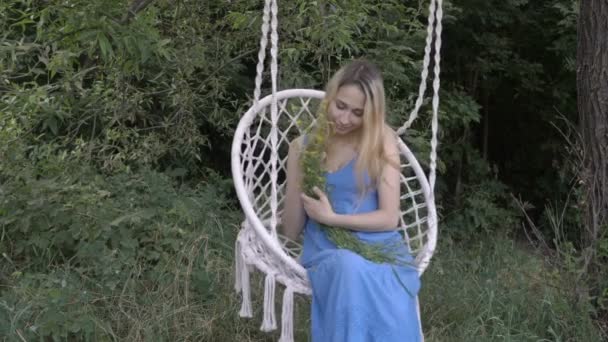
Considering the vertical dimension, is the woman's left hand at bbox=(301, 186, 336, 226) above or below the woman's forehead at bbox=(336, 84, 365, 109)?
below

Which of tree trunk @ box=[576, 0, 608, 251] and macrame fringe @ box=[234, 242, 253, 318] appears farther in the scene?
tree trunk @ box=[576, 0, 608, 251]

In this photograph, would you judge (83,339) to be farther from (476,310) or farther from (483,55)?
(483,55)

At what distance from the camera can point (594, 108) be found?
268cm

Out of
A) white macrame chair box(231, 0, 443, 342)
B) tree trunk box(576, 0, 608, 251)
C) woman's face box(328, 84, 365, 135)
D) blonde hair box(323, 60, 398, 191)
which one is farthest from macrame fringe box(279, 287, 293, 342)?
tree trunk box(576, 0, 608, 251)

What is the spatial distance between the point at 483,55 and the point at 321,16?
7.23 feet

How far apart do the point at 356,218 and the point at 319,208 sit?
116 mm

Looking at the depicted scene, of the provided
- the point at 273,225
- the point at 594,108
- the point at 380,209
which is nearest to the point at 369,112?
the point at 380,209

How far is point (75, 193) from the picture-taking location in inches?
115

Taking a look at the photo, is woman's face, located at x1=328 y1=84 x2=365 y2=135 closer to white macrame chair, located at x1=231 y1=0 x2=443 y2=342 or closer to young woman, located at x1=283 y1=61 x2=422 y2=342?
young woman, located at x1=283 y1=61 x2=422 y2=342

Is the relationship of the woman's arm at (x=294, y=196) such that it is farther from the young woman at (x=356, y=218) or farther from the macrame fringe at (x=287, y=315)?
the macrame fringe at (x=287, y=315)

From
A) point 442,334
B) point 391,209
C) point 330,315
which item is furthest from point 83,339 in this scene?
point 442,334

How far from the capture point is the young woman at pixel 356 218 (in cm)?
203

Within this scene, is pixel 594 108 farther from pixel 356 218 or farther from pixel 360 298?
pixel 360 298

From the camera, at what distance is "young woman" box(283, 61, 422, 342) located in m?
2.03
